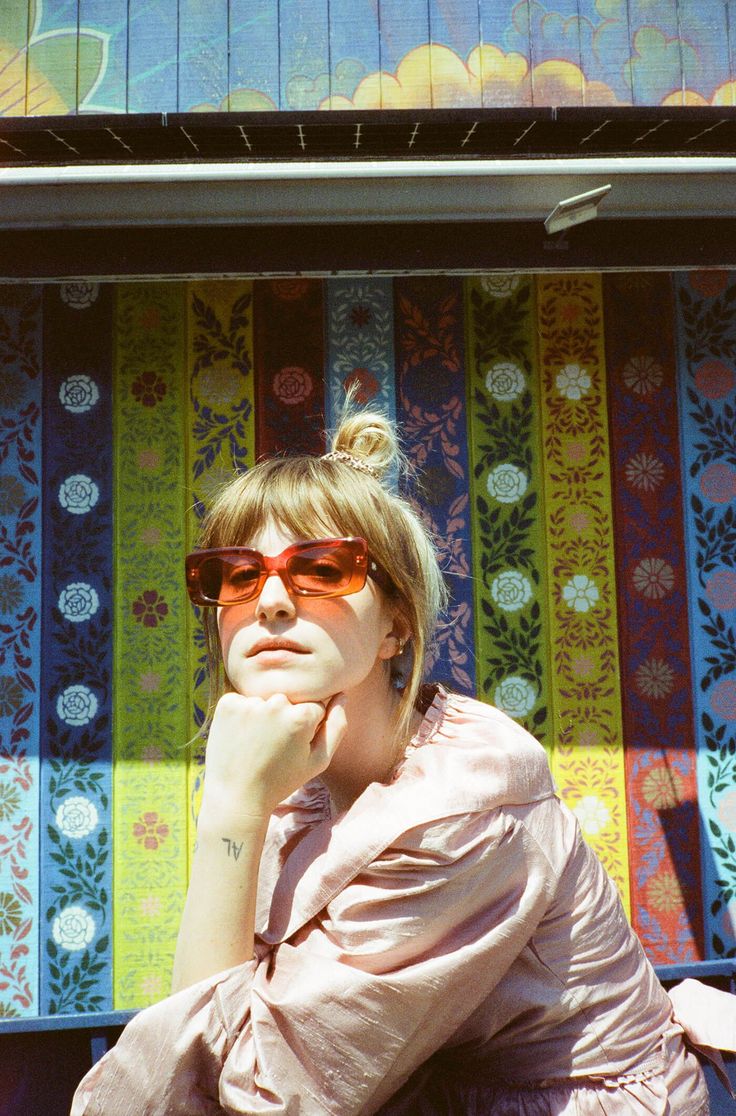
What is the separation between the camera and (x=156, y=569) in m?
2.80

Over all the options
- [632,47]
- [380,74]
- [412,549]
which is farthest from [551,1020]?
[632,47]

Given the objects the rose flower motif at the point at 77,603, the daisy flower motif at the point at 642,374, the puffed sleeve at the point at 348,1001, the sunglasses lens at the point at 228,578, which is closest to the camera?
the puffed sleeve at the point at 348,1001

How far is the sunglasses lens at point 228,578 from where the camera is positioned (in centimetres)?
144

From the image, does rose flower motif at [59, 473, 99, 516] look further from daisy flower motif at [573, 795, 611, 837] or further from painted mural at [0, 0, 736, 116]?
daisy flower motif at [573, 795, 611, 837]

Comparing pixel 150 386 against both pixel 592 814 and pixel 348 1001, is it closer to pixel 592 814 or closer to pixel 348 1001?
pixel 592 814

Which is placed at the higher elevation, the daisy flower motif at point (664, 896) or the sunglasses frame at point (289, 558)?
the sunglasses frame at point (289, 558)

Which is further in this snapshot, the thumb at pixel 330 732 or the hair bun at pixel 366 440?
the hair bun at pixel 366 440

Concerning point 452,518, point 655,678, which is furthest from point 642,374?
point 655,678

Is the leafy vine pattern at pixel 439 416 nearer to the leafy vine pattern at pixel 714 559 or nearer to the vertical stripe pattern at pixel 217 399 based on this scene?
the vertical stripe pattern at pixel 217 399

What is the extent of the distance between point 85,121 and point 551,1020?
221 cm

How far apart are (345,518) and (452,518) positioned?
4.55 ft

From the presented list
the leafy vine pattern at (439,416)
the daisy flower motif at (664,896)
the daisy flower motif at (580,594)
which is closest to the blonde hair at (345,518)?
the leafy vine pattern at (439,416)

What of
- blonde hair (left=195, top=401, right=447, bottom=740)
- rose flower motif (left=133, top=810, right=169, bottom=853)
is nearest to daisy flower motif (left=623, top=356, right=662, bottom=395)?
blonde hair (left=195, top=401, right=447, bottom=740)

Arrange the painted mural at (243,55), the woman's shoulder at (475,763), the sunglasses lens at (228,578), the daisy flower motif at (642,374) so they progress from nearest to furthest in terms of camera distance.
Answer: the woman's shoulder at (475,763)
the sunglasses lens at (228,578)
the painted mural at (243,55)
the daisy flower motif at (642,374)
